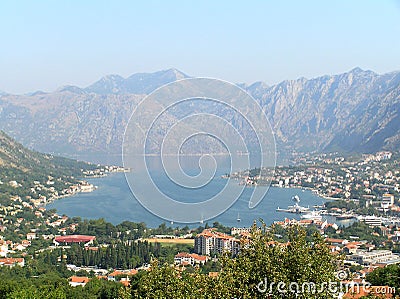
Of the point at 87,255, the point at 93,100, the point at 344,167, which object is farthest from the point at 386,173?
the point at 93,100

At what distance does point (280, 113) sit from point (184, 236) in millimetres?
58226

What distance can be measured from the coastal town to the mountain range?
2711 cm

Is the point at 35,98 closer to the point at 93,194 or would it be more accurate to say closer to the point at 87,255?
the point at 93,194

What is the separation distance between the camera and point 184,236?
52.7ft

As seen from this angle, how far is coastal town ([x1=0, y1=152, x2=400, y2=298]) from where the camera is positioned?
11.6m

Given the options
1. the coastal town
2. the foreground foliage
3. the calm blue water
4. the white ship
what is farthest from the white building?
the foreground foliage

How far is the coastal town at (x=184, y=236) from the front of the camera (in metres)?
11.6

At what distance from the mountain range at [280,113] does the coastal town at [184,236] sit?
88.9 feet

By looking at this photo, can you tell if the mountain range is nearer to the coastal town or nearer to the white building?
the coastal town

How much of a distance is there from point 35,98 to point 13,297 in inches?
3416

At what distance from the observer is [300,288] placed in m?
3.32

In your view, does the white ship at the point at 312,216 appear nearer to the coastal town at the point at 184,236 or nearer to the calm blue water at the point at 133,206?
the coastal town at the point at 184,236

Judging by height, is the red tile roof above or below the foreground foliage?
below

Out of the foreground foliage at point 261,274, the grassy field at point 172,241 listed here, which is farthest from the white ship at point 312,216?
the foreground foliage at point 261,274
